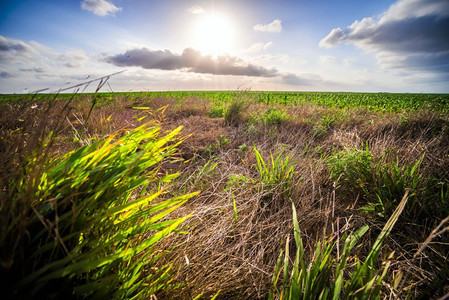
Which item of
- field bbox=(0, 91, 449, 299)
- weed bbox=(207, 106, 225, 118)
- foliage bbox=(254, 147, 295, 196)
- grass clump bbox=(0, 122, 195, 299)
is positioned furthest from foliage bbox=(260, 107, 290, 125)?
grass clump bbox=(0, 122, 195, 299)

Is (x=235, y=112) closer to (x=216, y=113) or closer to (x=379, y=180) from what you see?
(x=216, y=113)

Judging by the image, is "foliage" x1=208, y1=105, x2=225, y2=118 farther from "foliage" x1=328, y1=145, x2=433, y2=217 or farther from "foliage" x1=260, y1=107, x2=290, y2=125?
"foliage" x1=328, y1=145, x2=433, y2=217

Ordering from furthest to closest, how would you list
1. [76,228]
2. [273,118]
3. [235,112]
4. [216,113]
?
[216,113]
[235,112]
[273,118]
[76,228]

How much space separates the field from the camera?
66 centimetres

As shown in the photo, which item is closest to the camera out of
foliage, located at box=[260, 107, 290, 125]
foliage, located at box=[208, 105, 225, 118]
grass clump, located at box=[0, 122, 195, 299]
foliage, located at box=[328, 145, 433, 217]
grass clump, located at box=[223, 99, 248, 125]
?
grass clump, located at box=[0, 122, 195, 299]

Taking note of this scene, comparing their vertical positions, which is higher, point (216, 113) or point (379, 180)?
point (379, 180)

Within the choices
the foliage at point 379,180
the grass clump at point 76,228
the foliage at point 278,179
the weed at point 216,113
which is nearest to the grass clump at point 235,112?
the weed at point 216,113

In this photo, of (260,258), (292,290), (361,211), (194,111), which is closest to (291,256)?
(260,258)

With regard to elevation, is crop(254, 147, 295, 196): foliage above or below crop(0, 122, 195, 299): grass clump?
below

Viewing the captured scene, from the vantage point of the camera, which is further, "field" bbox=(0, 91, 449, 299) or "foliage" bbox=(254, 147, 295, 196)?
"foliage" bbox=(254, 147, 295, 196)

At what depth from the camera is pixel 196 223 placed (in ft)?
3.98

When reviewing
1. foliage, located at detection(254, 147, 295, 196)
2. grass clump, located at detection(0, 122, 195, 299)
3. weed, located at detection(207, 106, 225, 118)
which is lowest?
weed, located at detection(207, 106, 225, 118)

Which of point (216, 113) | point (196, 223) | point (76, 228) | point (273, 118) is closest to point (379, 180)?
point (196, 223)

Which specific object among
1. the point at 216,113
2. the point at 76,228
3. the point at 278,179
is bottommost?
the point at 216,113
